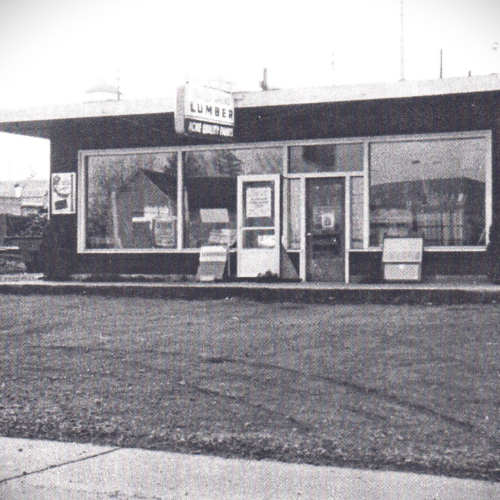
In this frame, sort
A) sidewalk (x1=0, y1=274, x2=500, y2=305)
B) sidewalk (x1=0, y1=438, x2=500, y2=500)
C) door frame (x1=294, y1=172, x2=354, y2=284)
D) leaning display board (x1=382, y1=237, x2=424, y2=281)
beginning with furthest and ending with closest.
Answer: door frame (x1=294, y1=172, x2=354, y2=284) < leaning display board (x1=382, y1=237, x2=424, y2=281) < sidewalk (x1=0, y1=274, x2=500, y2=305) < sidewalk (x1=0, y1=438, x2=500, y2=500)

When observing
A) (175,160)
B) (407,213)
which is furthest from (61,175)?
(407,213)

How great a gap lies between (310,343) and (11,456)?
166 inches

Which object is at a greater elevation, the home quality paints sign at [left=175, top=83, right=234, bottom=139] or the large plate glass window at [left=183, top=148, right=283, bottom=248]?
the home quality paints sign at [left=175, top=83, right=234, bottom=139]

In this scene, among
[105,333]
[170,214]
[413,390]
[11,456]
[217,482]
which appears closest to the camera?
[217,482]

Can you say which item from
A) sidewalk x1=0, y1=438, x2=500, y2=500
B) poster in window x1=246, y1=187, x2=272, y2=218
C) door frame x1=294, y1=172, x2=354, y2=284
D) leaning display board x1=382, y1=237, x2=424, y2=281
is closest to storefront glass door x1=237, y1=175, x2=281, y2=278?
poster in window x1=246, y1=187, x2=272, y2=218

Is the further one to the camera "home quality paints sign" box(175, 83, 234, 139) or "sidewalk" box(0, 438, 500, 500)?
"home quality paints sign" box(175, 83, 234, 139)

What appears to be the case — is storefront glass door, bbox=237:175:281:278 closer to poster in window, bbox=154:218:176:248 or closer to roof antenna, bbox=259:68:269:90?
poster in window, bbox=154:218:176:248

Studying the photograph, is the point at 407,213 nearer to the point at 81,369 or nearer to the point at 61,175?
the point at 61,175

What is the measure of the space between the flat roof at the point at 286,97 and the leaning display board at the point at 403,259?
2.68m

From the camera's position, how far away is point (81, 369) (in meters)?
9.25

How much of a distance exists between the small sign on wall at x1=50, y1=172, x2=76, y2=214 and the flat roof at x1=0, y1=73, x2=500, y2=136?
46.1 inches

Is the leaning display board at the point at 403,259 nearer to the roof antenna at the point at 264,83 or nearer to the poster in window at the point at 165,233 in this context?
the poster in window at the point at 165,233

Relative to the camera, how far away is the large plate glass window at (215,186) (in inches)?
683

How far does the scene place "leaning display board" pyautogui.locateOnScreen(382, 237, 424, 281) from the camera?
51.3 feet
